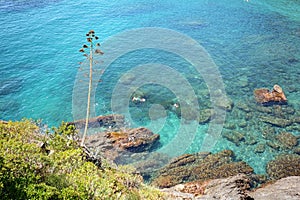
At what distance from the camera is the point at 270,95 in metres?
34.4

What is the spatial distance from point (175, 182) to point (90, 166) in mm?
10425

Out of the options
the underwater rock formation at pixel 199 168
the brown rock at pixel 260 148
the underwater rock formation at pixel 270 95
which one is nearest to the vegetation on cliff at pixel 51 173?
the underwater rock formation at pixel 199 168

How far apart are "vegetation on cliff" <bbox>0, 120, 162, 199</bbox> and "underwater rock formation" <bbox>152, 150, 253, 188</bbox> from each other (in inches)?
265

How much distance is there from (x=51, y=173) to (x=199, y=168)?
1511 cm

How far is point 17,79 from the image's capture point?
37.1 metres

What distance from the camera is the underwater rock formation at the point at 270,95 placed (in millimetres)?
33875

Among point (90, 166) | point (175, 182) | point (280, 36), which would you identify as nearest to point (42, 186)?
point (90, 166)

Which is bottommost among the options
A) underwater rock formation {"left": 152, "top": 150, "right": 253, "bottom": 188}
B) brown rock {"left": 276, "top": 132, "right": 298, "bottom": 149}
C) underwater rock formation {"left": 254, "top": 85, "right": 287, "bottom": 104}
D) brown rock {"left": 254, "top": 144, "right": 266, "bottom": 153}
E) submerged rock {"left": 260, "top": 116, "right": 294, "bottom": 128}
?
underwater rock formation {"left": 152, "top": 150, "right": 253, "bottom": 188}

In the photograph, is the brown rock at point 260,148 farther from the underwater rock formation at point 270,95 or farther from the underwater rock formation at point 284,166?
the underwater rock formation at point 270,95

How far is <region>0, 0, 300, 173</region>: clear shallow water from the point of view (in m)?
32.9

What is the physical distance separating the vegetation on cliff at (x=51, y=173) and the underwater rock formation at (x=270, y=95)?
22290mm

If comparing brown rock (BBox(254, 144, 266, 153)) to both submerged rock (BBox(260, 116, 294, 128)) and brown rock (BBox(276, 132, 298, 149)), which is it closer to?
brown rock (BBox(276, 132, 298, 149))

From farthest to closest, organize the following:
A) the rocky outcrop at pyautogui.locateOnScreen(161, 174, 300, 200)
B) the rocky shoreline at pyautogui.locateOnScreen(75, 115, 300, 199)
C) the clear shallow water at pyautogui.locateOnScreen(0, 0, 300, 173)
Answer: the clear shallow water at pyautogui.locateOnScreen(0, 0, 300, 173), the rocky shoreline at pyautogui.locateOnScreen(75, 115, 300, 199), the rocky outcrop at pyautogui.locateOnScreen(161, 174, 300, 200)

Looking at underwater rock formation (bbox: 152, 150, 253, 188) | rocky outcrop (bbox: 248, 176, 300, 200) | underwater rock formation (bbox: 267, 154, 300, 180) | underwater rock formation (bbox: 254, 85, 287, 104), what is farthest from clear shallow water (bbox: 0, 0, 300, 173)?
rocky outcrop (bbox: 248, 176, 300, 200)
